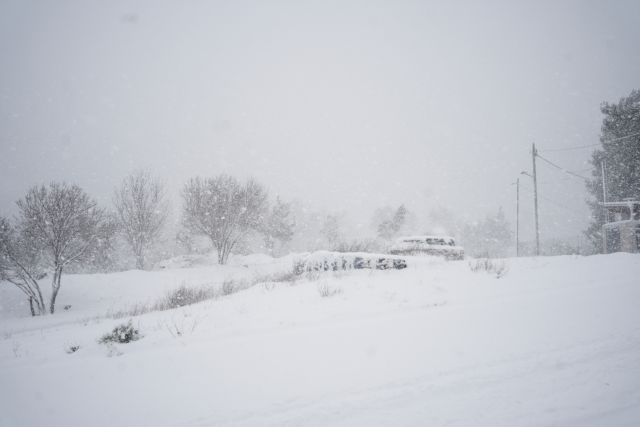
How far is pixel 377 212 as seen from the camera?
211 ft

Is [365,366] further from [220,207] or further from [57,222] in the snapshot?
[220,207]

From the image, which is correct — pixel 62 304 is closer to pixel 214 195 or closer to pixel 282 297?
pixel 214 195

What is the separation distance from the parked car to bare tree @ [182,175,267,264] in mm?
14752

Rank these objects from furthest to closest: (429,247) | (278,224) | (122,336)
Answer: (278,224) < (429,247) < (122,336)

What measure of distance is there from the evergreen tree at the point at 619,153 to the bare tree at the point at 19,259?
40.2 meters

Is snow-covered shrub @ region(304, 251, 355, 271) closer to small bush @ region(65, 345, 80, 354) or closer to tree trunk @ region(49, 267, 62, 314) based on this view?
small bush @ region(65, 345, 80, 354)

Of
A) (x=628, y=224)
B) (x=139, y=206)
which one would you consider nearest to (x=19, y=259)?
(x=139, y=206)

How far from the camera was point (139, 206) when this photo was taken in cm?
2731

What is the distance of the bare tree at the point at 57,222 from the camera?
51.5 feet

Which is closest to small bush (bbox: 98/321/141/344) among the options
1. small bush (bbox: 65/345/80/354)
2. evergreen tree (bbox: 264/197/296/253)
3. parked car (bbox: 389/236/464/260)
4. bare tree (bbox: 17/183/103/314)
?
small bush (bbox: 65/345/80/354)

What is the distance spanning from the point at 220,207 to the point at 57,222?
11.1 meters

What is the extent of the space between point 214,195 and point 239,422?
81.5 feet

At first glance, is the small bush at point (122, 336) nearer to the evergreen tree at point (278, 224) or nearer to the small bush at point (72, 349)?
the small bush at point (72, 349)

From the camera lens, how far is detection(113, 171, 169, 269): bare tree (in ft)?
88.3
